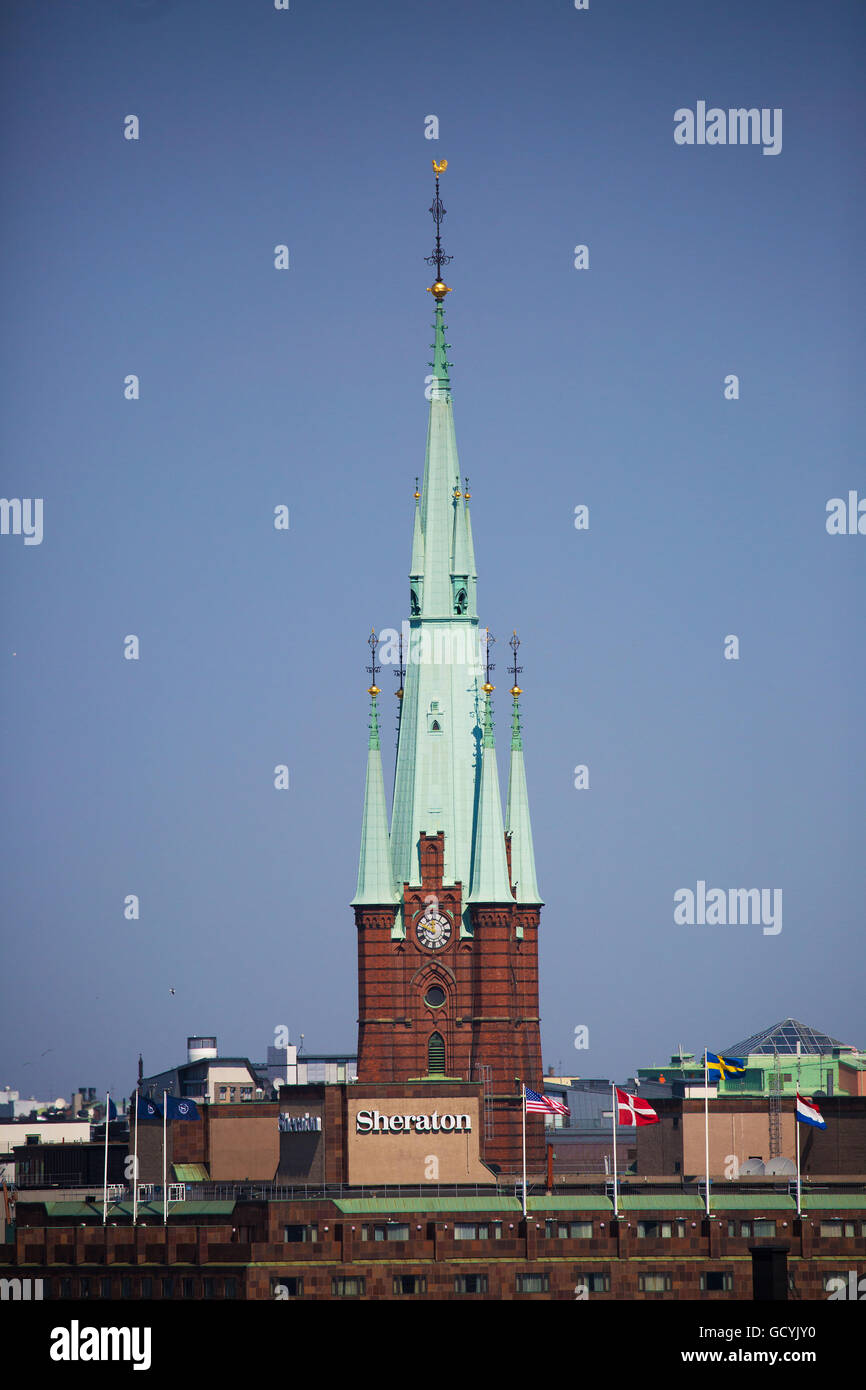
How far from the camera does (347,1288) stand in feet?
466

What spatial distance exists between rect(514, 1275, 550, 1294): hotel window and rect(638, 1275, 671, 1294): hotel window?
4501 millimetres

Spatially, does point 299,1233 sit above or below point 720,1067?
below

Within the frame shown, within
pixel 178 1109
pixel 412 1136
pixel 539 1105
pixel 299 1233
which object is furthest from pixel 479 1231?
pixel 412 1136

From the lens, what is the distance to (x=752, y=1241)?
144 metres

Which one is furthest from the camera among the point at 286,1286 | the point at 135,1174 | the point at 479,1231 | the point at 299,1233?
the point at 135,1174

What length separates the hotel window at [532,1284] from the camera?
466ft

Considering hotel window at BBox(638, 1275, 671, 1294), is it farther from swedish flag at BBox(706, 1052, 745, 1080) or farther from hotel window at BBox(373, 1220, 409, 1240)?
swedish flag at BBox(706, 1052, 745, 1080)

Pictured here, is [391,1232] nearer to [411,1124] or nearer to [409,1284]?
[409,1284]

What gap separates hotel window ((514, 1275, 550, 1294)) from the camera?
14200 centimetres

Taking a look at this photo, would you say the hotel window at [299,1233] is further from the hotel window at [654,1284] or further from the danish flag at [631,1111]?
the danish flag at [631,1111]

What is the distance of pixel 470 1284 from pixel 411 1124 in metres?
41.5

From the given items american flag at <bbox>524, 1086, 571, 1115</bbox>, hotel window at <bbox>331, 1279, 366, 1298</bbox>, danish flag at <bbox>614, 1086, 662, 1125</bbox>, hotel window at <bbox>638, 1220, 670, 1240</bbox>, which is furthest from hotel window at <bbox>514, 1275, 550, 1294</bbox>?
american flag at <bbox>524, 1086, 571, 1115</bbox>
